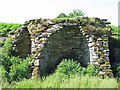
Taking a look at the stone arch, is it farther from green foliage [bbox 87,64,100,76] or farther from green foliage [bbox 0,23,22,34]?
green foliage [bbox 87,64,100,76]

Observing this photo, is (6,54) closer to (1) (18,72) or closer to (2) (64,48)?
(1) (18,72)

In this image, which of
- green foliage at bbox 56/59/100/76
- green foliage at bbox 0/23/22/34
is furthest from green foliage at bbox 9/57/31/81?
green foliage at bbox 0/23/22/34

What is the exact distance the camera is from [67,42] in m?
9.80

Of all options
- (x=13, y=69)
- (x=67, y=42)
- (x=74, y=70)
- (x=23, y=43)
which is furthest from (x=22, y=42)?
(x=74, y=70)

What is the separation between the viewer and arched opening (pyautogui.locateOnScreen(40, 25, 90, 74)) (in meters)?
8.86

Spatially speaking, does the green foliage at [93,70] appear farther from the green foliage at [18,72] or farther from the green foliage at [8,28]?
the green foliage at [8,28]

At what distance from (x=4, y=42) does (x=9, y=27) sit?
1.39 meters

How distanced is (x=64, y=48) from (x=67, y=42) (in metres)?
0.40

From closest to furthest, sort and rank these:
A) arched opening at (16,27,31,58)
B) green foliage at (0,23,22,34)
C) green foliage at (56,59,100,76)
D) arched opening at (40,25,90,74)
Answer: green foliage at (56,59,100,76) → arched opening at (40,25,90,74) → arched opening at (16,27,31,58) → green foliage at (0,23,22,34)

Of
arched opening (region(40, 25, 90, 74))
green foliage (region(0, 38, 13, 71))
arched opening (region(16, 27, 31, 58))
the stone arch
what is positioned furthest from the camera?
arched opening (region(16, 27, 31, 58))

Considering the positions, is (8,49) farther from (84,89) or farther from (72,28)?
(84,89)

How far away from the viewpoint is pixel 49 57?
9109 mm

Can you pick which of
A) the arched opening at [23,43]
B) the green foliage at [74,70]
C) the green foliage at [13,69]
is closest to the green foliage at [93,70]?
the green foliage at [74,70]

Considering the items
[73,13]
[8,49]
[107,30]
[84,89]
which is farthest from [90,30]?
[73,13]
